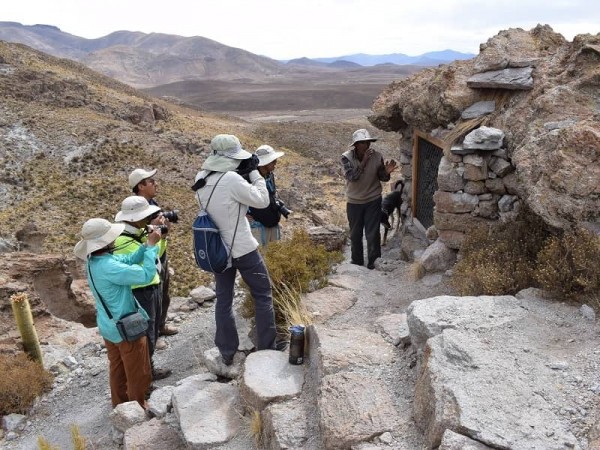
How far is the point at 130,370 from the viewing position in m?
5.09

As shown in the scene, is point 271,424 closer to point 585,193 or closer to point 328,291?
point 328,291

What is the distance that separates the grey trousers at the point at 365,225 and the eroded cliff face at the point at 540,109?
1.48 m

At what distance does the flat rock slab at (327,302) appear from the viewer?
5883 mm

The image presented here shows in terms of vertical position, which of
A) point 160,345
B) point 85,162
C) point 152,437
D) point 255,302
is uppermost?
point 255,302

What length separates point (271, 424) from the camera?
163 inches

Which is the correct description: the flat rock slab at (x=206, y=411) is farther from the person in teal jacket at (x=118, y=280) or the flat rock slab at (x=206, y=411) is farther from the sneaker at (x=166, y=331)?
the sneaker at (x=166, y=331)

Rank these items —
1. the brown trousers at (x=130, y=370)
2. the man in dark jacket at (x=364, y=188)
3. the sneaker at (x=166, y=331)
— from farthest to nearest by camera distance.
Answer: the man in dark jacket at (x=364, y=188)
the sneaker at (x=166, y=331)
the brown trousers at (x=130, y=370)

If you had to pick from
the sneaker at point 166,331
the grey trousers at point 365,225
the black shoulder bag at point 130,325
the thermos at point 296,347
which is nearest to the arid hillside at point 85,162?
A: the sneaker at point 166,331

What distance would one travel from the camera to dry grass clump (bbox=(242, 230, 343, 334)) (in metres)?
5.64

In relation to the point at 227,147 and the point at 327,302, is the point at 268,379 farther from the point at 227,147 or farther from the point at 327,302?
the point at 227,147

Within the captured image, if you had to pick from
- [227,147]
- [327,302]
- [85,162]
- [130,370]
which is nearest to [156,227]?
[227,147]

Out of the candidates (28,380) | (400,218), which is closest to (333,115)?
(400,218)

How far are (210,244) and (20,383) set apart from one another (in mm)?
3323

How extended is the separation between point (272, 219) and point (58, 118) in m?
23.1
